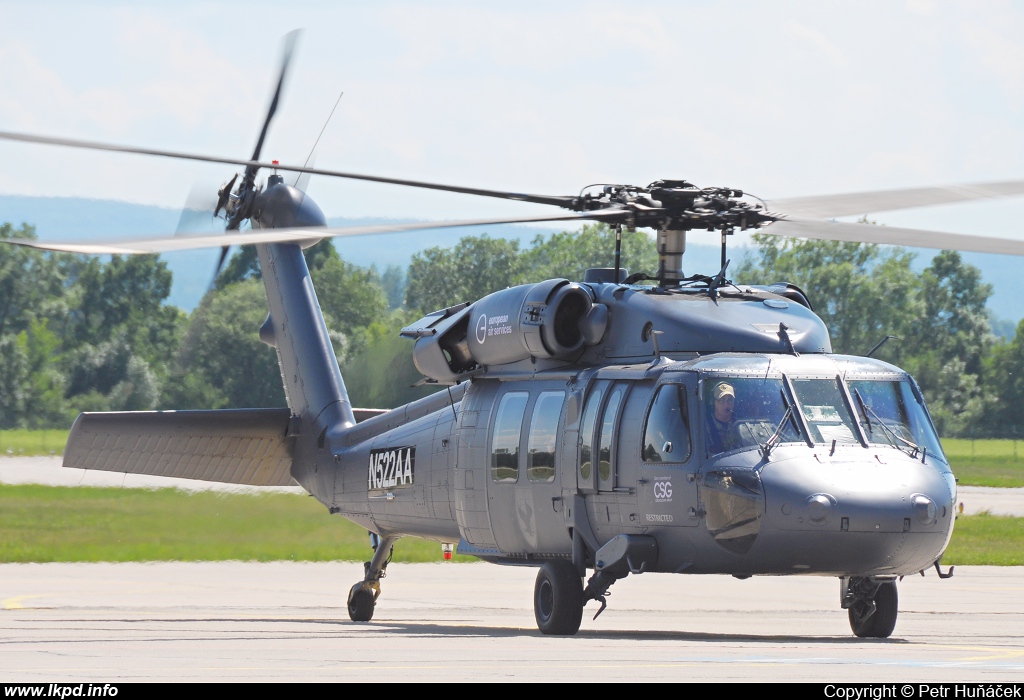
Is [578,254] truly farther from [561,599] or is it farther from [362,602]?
[561,599]

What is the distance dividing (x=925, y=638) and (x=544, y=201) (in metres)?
4.87

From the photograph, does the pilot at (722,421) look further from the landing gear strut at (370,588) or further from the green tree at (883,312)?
the green tree at (883,312)

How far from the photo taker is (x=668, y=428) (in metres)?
11.6

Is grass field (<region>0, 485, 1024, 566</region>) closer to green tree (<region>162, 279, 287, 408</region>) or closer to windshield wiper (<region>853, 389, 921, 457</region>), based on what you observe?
windshield wiper (<region>853, 389, 921, 457</region>)

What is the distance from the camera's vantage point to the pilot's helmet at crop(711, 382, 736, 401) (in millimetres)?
11508

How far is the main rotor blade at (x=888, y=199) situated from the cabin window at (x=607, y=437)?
237 centimetres

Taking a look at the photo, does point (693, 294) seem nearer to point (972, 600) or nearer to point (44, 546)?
point (972, 600)

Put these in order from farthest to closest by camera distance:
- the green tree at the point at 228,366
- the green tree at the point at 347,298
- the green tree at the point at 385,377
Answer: the green tree at the point at 347,298 < the green tree at the point at 228,366 < the green tree at the point at 385,377

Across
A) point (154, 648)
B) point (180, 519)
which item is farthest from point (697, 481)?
point (180, 519)

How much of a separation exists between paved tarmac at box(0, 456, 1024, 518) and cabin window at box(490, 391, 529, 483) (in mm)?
10612

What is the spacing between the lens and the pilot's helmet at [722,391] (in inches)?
453

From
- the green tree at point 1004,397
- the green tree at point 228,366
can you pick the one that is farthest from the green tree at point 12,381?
the green tree at point 1004,397

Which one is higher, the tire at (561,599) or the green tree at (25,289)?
the tire at (561,599)
